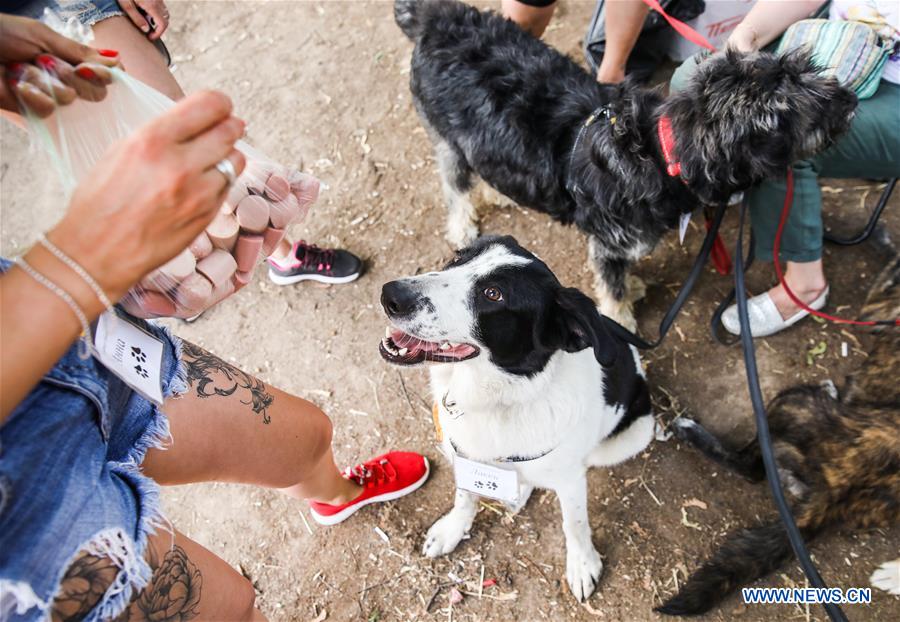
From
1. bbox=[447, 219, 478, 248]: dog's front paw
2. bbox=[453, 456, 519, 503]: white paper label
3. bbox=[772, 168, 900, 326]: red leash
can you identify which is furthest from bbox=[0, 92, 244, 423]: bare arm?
bbox=[447, 219, 478, 248]: dog's front paw

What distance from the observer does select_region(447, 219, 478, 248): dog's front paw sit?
358 cm

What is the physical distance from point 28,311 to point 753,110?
2400 millimetres

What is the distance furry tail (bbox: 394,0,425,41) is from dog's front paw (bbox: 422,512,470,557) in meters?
2.43

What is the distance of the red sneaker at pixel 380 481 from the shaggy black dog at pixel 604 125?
1332mm

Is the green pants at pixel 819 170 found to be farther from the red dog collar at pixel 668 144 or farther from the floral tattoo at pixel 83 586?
the floral tattoo at pixel 83 586

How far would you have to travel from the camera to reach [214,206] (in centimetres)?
98

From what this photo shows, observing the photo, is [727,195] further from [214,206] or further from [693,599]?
[214,206]

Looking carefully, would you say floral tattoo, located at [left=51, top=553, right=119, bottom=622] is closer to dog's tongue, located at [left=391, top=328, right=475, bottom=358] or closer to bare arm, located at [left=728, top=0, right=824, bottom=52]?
dog's tongue, located at [left=391, top=328, right=475, bottom=358]

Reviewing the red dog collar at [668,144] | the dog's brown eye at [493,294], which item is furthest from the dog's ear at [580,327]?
the red dog collar at [668,144]

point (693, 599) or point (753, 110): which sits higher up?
point (753, 110)

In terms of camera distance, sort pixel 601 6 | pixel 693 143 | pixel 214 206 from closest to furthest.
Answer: pixel 214 206
pixel 693 143
pixel 601 6

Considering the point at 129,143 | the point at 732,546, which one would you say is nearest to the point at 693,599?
the point at 732,546

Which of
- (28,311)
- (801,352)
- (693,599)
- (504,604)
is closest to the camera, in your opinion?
(28,311)

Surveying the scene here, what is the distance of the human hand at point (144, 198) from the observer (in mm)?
877
